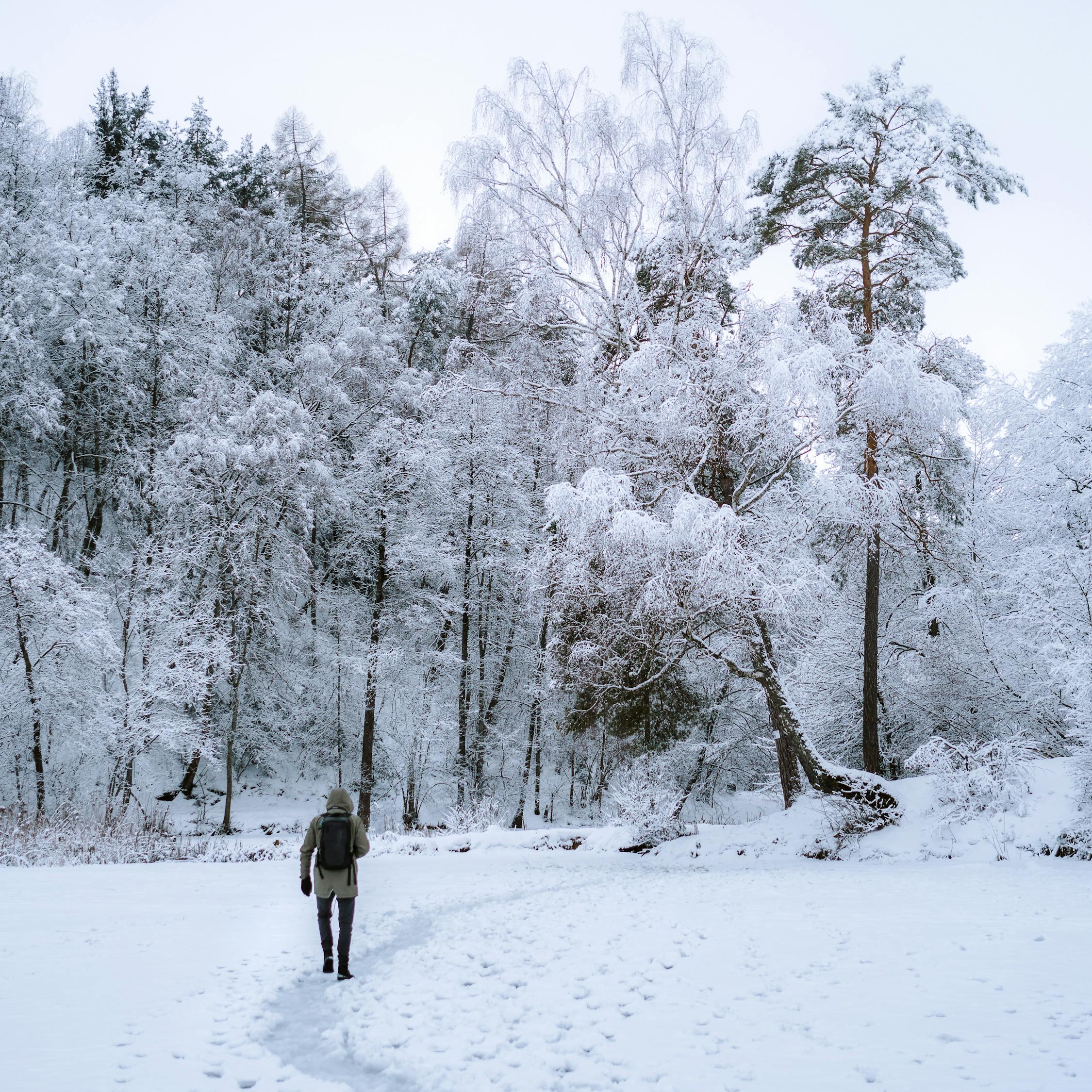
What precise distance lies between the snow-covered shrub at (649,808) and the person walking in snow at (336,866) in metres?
8.49

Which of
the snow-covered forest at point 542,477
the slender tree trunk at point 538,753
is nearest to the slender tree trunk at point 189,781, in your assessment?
the snow-covered forest at point 542,477

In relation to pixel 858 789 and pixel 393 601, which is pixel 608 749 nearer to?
pixel 393 601

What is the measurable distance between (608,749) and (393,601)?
8.08m

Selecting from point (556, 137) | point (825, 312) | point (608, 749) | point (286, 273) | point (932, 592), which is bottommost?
point (608, 749)

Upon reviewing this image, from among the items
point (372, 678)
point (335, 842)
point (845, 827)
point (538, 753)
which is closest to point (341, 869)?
point (335, 842)

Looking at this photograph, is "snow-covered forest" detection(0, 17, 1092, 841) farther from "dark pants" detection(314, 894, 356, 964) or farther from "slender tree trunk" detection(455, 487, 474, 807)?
"dark pants" detection(314, 894, 356, 964)

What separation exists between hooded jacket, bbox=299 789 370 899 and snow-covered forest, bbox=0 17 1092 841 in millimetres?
5266

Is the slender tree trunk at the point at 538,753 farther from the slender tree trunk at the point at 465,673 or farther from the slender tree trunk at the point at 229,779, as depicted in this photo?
the slender tree trunk at the point at 229,779

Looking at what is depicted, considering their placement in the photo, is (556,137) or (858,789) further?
(556,137)

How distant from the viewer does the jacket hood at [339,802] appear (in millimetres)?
6066

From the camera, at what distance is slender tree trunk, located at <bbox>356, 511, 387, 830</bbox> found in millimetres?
19453

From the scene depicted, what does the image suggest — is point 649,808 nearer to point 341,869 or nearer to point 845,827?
point 845,827

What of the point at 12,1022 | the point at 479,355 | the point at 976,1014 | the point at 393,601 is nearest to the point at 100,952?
the point at 12,1022

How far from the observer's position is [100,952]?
6086mm
